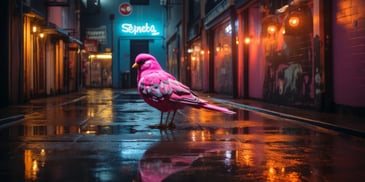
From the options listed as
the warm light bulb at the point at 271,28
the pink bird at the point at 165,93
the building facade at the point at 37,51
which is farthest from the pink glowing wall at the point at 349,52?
the building facade at the point at 37,51

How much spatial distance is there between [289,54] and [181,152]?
43.7 feet

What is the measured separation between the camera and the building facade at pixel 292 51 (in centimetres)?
1606

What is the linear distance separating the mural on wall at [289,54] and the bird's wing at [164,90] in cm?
749

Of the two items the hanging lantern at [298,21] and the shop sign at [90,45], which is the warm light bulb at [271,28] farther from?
the shop sign at [90,45]

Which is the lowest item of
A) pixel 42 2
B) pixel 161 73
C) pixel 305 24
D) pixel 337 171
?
pixel 337 171

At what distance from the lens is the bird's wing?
12.4 m

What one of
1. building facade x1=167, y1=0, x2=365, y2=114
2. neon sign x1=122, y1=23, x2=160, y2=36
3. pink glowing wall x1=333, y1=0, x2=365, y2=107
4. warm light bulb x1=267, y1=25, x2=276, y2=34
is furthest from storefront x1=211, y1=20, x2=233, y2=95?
neon sign x1=122, y1=23, x2=160, y2=36

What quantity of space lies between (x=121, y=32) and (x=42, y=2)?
33.9 meters

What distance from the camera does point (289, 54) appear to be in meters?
21.3

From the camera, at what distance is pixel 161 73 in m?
12.9

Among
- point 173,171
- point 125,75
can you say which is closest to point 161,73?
point 173,171

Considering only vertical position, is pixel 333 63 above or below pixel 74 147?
above

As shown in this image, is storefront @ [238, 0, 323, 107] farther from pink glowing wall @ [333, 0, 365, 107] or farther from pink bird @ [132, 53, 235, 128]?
pink bird @ [132, 53, 235, 128]

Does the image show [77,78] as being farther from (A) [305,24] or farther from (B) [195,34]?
(A) [305,24]
